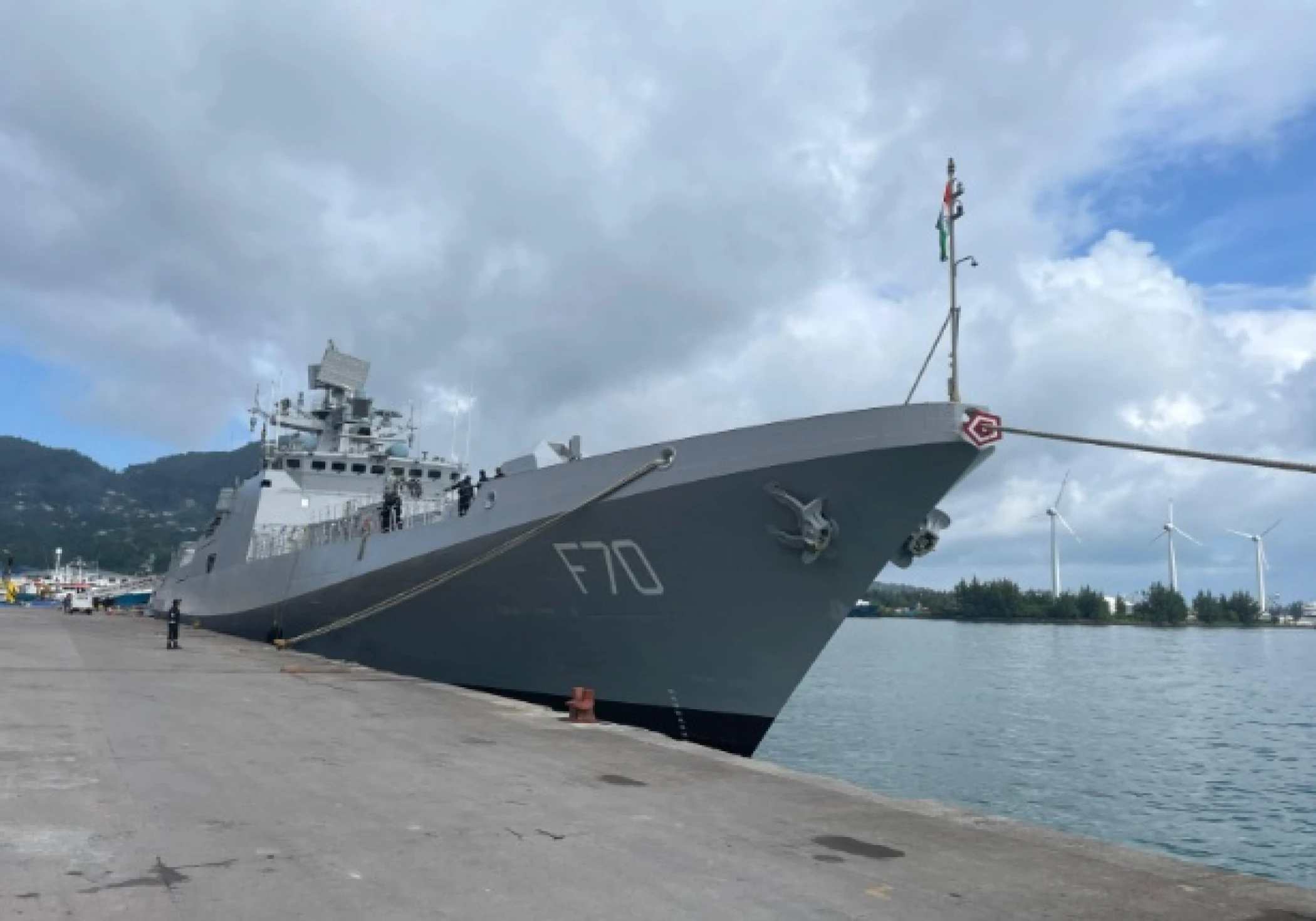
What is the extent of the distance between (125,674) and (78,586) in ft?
257

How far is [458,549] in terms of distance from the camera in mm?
13898

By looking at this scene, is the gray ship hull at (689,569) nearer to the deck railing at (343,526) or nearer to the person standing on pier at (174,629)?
the deck railing at (343,526)

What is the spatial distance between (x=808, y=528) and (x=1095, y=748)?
11901 mm

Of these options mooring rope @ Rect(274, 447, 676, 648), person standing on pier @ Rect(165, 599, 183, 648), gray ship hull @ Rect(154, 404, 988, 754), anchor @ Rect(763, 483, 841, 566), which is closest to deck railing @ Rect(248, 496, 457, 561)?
mooring rope @ Rect(274, 447, 676, 648)

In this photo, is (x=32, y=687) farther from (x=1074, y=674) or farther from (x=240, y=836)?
(x=1074, y=674)

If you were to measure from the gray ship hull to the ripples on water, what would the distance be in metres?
2.70

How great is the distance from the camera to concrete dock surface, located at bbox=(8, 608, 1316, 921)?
4.37m

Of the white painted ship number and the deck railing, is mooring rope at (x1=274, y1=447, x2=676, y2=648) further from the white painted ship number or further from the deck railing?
the deck railing

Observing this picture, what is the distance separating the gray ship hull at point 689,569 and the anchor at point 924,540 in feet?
1.39

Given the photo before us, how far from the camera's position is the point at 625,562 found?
456 inches

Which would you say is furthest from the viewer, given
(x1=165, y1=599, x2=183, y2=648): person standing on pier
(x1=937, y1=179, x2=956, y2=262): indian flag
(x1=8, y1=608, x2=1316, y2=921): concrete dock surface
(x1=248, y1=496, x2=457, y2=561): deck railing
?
(x1=165, y1=599, x2=183, y2=648): person standing on pier

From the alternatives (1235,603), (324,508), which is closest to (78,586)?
(324,508)

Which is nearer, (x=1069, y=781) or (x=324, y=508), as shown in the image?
(x=1069, y=781)

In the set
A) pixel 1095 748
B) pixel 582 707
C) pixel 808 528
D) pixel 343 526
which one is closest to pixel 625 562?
pixel 582 707
